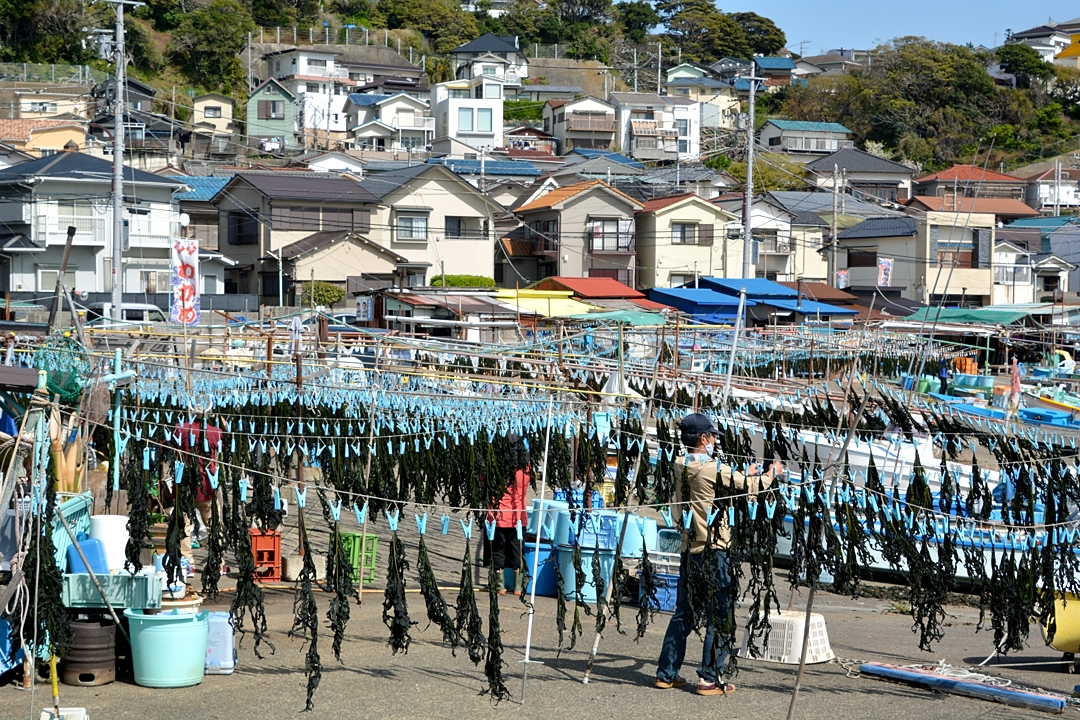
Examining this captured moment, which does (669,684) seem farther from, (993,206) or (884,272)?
(993,206)

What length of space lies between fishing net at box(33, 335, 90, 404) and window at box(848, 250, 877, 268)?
4737 centimetres

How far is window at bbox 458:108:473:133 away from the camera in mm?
69750

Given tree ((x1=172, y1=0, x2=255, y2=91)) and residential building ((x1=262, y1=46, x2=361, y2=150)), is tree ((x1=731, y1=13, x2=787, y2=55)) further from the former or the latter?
tree ((x1=172, y1=0, x2=255, y2=91))

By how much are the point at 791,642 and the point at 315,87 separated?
7166 centimetres

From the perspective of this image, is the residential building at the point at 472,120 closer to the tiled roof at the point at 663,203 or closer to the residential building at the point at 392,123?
the residential building at the point at 392,123

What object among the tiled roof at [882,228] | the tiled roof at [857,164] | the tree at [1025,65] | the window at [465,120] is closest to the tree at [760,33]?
the tree at [1025,65]

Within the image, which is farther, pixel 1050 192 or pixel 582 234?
pixel 1050 192

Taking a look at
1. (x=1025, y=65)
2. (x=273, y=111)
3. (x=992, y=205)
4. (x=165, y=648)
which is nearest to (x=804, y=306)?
(x=992, y=205)

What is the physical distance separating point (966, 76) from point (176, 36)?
169 feet

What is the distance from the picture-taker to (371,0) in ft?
297

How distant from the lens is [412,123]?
232 ft

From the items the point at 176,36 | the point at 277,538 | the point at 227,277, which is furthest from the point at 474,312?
the point at 176,36

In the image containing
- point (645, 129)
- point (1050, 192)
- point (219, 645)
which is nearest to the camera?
point (219, 645)

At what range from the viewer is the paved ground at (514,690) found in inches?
286
